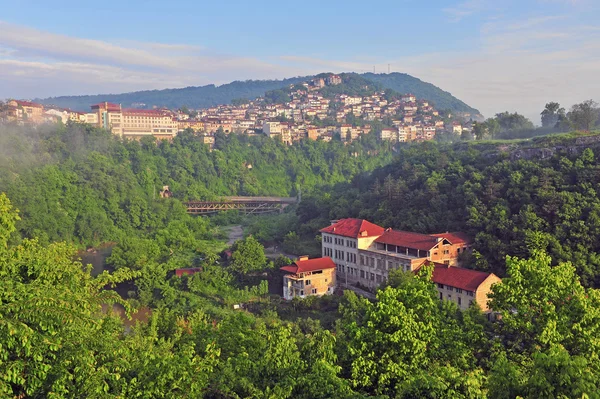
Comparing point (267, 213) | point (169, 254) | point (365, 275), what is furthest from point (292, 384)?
point (267, 213)

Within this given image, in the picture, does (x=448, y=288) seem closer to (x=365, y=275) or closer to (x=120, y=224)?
(x=365, y=275)

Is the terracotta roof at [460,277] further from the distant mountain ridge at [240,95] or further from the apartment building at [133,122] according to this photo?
the distant mountain ridge at [240,95]

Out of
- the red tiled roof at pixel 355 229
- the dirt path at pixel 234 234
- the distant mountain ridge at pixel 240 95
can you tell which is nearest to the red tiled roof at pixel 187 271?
the red tiled roof at pixel 355 229

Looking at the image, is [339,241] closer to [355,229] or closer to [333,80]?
[355,229]

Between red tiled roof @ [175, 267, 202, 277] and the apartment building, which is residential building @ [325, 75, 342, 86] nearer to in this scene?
the apartment building

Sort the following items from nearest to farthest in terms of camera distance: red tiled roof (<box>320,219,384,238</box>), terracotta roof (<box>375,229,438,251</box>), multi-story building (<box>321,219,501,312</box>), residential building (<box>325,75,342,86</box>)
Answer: multi-story building (<box>321,219,501,312</box>)
terracotta roof (<box>375,229,438,251</box>)
red tiled roof (<box>320,219,384,238</box>)
residential building (<box>325,75,342,86</box>)

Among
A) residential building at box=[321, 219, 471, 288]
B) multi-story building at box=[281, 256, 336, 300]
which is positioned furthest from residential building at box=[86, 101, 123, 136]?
multi-story building at box=[281, 256, 336, 300]
